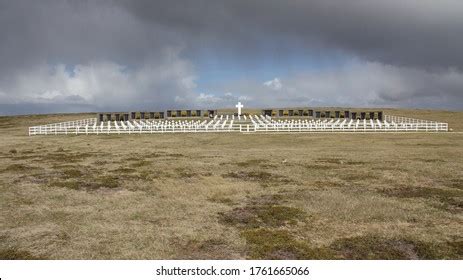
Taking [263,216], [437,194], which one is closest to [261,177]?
[263,216]

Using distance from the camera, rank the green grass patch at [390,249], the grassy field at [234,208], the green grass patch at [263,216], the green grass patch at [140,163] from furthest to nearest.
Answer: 1. the green grass patch at [140,163]
2. the green grass patch at [263,216]
3. the grassy field at [234,208]
4. the green grass patch at [390,249]

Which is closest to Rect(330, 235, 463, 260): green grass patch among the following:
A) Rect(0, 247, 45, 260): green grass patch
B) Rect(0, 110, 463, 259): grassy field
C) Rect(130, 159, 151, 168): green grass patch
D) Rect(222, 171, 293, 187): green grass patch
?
Rect(0, 110, 463, 259): grassy field

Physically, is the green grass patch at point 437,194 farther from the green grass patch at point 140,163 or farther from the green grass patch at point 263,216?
the green grass patch at point 140,163

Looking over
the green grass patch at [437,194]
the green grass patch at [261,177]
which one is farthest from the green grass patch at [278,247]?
the green grass patch at [261,177]

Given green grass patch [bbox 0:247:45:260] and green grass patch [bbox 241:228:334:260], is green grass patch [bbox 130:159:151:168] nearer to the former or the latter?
green grass patch [bbox 0:247:45:260]

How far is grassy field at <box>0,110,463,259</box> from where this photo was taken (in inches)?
414

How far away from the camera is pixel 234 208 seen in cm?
1452

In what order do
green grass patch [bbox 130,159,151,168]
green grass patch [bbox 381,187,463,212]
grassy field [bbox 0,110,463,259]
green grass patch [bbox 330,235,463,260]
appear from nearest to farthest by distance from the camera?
green grass patch [bbox 330,235,463,260]
grassy field [bbox 0,110,463,259]
green grass patch [bbox 381,187,463,212]
green grass patch [bbox 130,159,151,168]

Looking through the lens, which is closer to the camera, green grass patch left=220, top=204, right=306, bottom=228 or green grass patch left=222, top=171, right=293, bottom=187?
green grass patch left=220, top=204, right=306, bottom=228

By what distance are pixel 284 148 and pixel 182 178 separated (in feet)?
48.1

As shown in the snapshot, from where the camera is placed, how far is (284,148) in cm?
3334

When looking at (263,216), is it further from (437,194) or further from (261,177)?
(437,194)

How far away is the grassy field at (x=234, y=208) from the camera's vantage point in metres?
10.5
